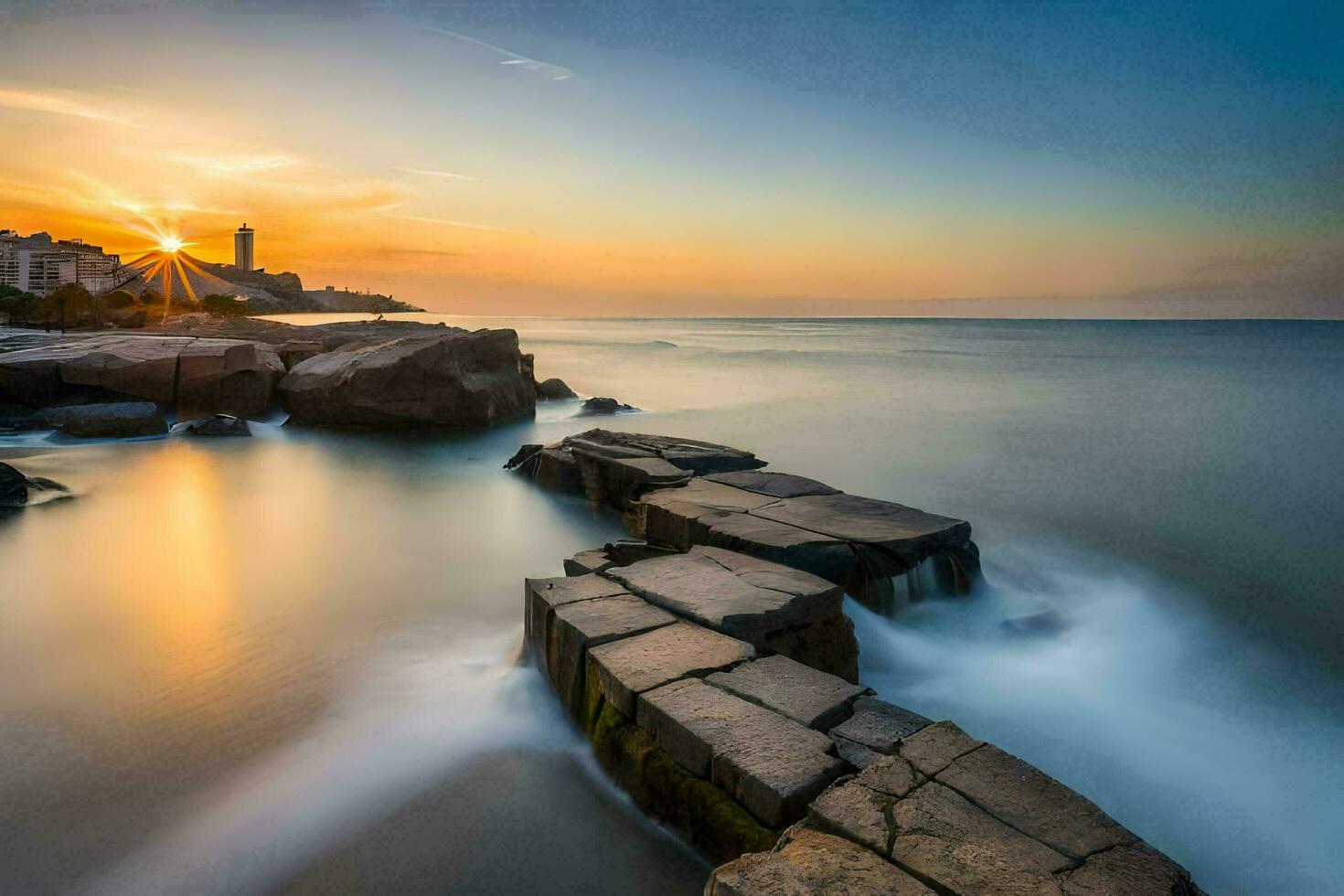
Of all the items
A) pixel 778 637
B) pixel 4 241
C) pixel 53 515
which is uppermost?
pixel 4 241

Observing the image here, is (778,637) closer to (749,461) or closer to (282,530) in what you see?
(749,461)

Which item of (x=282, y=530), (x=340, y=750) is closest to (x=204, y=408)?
(x=282, y=530)

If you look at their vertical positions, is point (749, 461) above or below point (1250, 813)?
above

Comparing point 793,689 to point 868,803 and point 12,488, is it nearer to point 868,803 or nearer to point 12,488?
point 868,803

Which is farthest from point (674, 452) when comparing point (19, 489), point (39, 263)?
point (39, 263)

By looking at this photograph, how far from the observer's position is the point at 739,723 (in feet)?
8.07

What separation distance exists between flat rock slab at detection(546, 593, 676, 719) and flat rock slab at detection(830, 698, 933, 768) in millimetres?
1009

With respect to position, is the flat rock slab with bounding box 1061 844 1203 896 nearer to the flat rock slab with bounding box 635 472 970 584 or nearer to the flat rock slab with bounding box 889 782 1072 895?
the flat rock slab with bounding box 889 782 1072 895

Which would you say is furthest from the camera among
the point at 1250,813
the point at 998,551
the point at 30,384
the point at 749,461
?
the point at 30,384

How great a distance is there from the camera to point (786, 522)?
16.5ft

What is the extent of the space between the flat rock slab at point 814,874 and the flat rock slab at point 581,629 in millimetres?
1394

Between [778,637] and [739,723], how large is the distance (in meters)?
0.99

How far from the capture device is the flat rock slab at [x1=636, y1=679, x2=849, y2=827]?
2162 millimetres

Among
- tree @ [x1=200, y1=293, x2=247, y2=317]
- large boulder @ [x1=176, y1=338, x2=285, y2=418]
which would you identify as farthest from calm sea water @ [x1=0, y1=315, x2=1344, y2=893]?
tree @ [x1=200, y1=293, x2=247, y2=317]
